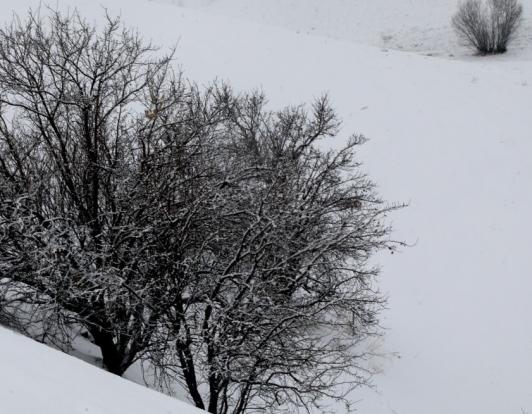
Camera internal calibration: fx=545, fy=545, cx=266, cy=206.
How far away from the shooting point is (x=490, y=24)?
3538 centimetres

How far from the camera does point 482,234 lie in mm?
18734

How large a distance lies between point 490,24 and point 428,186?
1998 cm

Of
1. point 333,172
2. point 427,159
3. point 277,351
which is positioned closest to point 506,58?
point 427,159

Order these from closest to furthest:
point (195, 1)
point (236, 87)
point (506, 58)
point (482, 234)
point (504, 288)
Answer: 1. point (504, 288)
2. point (482, 234)
3. point (236, 87)
4. point (506, 58)
5. point (195, 1)

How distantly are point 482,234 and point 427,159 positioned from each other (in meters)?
4.51

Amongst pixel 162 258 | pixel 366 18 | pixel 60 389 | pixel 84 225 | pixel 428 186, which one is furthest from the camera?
pixel 366 18

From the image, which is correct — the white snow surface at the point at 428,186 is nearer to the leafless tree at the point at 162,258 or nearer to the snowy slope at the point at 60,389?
the snowy slope at the point at 60,389

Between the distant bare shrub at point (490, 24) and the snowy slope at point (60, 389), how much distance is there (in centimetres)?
3563

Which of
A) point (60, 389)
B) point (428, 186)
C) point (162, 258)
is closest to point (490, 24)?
point (428, 186)

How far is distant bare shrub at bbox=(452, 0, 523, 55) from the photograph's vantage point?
34656 millimetres

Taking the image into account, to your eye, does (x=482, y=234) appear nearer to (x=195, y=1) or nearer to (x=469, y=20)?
(x=469, y=20)

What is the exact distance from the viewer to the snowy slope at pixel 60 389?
12.8 feet

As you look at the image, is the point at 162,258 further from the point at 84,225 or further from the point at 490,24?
the point at 490,24

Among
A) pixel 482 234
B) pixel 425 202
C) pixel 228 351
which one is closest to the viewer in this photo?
pixel 228 351
